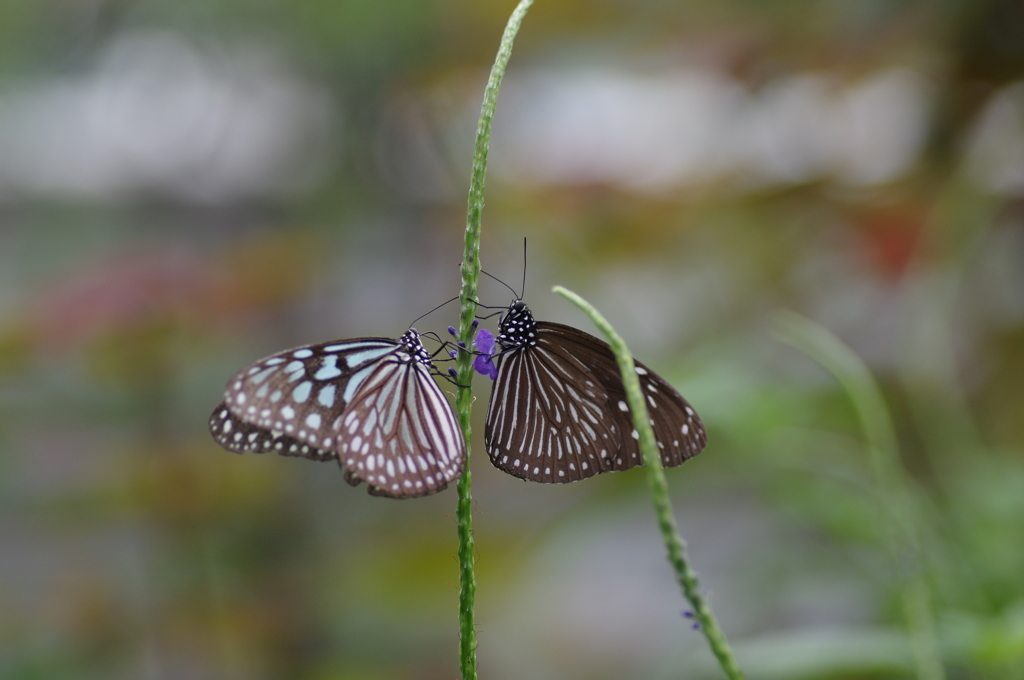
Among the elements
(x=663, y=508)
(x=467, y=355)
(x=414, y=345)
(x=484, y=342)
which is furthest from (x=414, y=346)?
(x=663, y=508)

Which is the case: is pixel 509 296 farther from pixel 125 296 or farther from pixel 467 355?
pixel 467 355

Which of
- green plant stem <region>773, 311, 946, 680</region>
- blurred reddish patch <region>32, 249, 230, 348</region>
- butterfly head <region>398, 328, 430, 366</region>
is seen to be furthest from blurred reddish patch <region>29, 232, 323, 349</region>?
green plant stem <region>773, 311, 946, 680</region>

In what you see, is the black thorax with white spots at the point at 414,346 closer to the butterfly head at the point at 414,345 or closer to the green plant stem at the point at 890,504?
the butterfly head at the point at 414,345

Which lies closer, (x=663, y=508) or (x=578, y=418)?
(x=663, y=508)

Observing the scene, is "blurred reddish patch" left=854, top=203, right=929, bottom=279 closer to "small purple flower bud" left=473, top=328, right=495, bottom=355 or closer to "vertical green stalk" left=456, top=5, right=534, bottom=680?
"small purple flower bud" left=473, top=328, right=495, bottom=355

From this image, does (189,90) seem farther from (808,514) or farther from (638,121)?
(808,514)

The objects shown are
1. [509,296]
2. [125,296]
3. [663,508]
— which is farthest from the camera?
[509,296]
